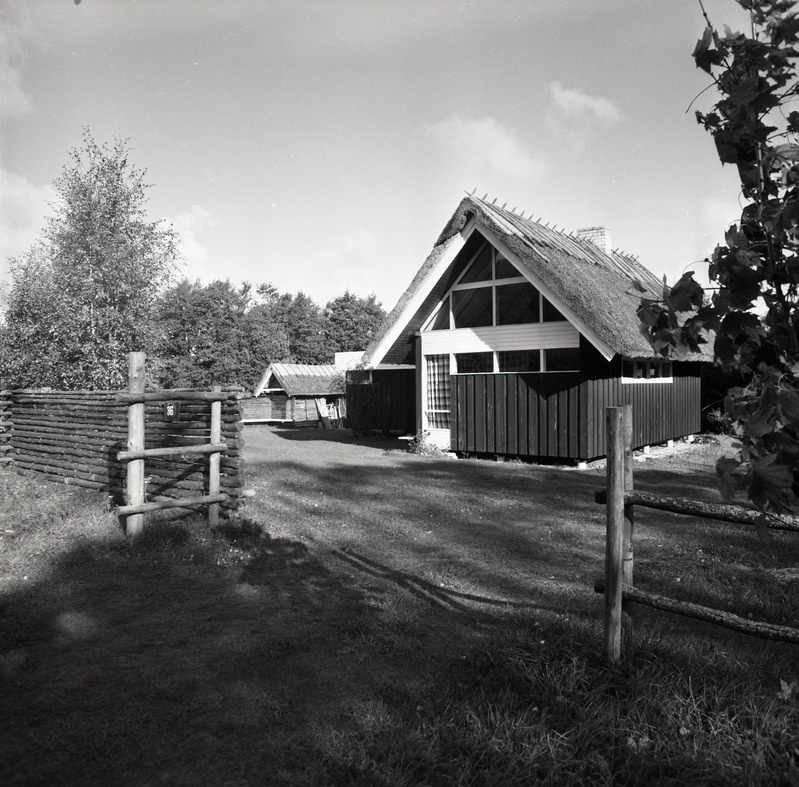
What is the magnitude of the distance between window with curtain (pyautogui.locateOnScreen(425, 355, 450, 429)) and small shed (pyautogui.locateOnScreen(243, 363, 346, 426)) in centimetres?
1570

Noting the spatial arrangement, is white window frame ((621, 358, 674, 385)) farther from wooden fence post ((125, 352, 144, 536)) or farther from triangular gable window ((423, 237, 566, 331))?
wooden fence post ((125, 352, 144, 536))

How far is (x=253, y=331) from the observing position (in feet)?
174

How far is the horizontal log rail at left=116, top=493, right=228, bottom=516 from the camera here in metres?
6.98

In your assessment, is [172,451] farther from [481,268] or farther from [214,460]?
[481,268]

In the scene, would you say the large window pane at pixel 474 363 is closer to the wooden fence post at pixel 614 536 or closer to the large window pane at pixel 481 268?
the large window pane at pixel 481 268

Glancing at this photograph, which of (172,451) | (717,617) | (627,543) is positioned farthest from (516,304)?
(717,617)

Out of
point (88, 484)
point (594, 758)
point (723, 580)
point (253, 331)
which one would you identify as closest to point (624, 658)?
point (594, 758)

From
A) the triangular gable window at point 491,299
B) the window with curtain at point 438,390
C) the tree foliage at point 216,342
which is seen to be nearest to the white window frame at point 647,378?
the triangular gable window at point 491,299

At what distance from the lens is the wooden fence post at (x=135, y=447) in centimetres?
712

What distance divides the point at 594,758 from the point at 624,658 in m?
0.91

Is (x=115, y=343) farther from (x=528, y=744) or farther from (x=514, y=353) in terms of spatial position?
(x=528, y=744)

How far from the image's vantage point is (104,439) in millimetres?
9547

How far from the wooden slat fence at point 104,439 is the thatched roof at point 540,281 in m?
7.12

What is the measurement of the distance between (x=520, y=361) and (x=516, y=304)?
127 cm
